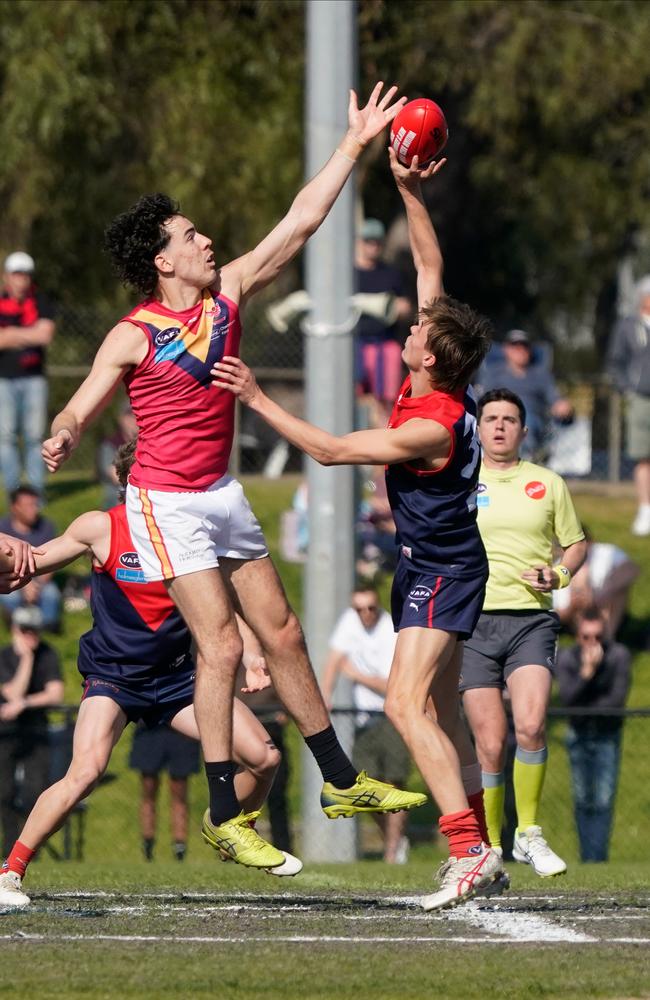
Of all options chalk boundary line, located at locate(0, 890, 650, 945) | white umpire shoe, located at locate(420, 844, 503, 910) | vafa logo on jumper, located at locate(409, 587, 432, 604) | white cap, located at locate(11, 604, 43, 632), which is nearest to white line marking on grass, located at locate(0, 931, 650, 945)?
chalk boundary line, located at locate(0, 890, 650, 945)

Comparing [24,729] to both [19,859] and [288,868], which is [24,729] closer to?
[19,859]

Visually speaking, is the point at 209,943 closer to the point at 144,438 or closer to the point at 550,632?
the point at 144,438

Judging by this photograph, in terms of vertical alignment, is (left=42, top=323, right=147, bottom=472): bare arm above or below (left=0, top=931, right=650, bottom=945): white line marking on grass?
above

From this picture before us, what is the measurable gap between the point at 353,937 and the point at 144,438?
2.01 meters

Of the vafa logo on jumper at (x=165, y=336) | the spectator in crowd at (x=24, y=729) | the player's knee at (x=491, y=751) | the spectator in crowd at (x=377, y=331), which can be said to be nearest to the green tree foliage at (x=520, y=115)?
the spectator in crowd at (x=377, y=331)

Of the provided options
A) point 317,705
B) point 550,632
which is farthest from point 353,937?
point 550,632

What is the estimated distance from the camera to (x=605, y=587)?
583 inches

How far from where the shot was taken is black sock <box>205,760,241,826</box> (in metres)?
7.24

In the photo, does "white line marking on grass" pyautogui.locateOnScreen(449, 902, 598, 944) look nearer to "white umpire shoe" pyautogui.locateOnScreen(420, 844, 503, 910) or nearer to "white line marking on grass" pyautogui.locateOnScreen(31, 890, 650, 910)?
"white umpire shoe" pyautogui.locateOnScreen(420, 844, 503, 910)

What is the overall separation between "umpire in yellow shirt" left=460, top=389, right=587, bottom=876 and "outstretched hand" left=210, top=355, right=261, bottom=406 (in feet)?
7.11

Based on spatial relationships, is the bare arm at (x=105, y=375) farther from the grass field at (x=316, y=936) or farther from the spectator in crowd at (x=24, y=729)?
the spectator in crowd at (x=24, y=729)

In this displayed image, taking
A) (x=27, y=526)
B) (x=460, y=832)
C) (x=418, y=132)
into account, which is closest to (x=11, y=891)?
(x=460, y=832)

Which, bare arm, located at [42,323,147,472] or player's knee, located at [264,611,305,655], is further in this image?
player's knee, located at [264,611,305,655]

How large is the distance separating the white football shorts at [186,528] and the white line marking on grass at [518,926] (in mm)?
1651
